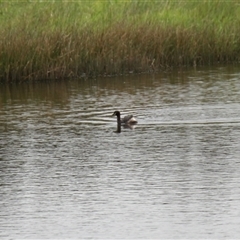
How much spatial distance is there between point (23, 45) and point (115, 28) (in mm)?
2753

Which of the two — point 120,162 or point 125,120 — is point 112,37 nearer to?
point 125,120

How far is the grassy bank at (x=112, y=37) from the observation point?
22578 mm

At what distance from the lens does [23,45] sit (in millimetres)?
22375

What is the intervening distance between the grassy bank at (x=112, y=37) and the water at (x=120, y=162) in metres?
0.94

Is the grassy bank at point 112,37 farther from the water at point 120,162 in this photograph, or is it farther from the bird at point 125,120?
the bird at point 125,120

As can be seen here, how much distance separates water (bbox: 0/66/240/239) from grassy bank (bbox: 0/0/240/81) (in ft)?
3.09

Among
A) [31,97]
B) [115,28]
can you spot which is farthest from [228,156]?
[115,28]

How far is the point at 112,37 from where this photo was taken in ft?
77.6

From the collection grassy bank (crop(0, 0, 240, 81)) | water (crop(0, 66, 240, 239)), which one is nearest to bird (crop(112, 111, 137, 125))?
water (crop(0, 66, 240, 239))

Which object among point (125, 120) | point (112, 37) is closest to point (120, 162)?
point (125, 120)

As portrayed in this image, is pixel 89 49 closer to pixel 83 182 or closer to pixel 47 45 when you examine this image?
pixel 47 45

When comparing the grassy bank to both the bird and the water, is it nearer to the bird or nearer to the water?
the water

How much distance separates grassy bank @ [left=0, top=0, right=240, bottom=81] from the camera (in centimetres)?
2258

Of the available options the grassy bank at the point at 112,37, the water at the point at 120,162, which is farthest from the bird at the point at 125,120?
the grassy bank at the point at 112,37
